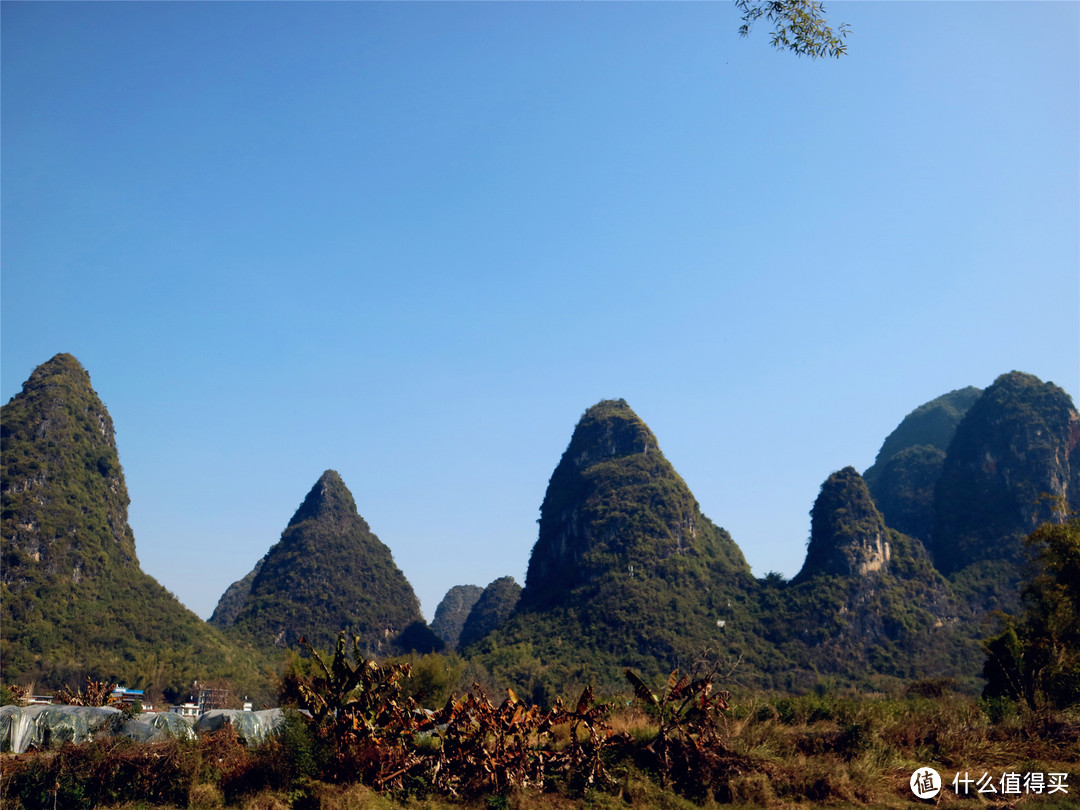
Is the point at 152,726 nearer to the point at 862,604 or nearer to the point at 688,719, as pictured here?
the point at 688,719

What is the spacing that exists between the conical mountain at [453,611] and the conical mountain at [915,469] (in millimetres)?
64701

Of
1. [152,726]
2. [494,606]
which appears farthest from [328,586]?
[152,726]

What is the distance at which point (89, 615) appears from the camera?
58031 millimetres

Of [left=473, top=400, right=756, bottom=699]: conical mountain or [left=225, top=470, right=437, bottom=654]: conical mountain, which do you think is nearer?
[left=473, top=400, right=756, bottom=699]: conical mountain

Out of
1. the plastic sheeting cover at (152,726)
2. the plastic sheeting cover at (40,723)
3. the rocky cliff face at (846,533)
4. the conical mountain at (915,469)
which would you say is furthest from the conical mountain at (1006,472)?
the plastic sheeting cover at (40,723)

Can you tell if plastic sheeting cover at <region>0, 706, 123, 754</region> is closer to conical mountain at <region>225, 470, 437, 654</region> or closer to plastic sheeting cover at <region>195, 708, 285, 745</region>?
plastic sheeting cover at <region>195, 708, 285, 745</region>

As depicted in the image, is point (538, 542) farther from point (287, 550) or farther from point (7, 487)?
point (7, 487)

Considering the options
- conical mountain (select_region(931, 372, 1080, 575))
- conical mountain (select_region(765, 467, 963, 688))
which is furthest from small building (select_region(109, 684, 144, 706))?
conical mountain (select_region(931, 372, 1080, 575))

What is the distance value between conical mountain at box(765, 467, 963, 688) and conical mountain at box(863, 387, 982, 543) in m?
22.4

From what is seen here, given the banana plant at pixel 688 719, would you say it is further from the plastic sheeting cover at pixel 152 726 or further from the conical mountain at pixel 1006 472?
the conical mountain at pixel 1006 472

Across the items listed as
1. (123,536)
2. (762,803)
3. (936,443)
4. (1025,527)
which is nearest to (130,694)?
(762,803)

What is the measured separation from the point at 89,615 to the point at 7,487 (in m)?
12.2

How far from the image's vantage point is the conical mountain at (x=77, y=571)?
2012 inches

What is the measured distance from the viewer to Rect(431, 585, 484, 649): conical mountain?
133125 millimetres
